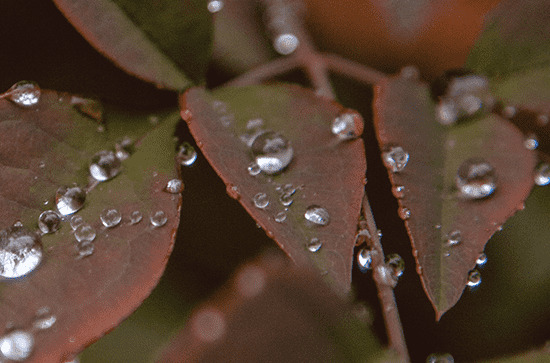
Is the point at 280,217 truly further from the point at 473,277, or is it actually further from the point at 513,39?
the point at 513,39

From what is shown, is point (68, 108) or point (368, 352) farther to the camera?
point (368, 352)

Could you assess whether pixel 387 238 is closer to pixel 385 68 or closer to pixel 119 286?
pixel 119 286

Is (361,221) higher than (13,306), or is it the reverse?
(13,306)

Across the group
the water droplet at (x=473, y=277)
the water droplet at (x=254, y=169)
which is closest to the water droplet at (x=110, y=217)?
the water droplet at (x=254, y=169)

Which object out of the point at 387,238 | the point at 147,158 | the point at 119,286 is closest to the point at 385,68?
the point at 387,238

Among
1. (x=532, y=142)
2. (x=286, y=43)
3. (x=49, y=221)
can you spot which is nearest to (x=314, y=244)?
(x=49, y=221)

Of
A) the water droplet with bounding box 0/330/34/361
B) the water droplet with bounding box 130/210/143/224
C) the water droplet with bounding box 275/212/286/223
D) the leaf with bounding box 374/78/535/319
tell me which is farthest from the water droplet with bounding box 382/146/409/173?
the water droplet with bounding box 0/330/34/361

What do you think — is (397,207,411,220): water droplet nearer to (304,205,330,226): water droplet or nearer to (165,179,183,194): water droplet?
(304,205,330,226): water droplet
